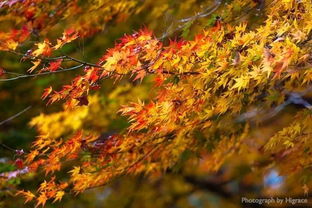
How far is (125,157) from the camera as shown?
4.68 m

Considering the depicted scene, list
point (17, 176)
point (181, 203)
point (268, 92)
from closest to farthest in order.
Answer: point (268, 92) < point (17, 176) < point (181, 203)

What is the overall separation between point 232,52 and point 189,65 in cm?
35

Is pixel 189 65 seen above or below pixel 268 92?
above

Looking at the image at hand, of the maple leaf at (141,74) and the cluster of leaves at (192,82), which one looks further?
the maple leaf at (141,74)

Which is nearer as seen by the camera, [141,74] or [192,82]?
[141,74]

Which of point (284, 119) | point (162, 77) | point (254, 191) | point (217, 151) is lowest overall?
point (254, 191)

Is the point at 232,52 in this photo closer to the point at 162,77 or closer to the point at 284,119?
the point at 162,77

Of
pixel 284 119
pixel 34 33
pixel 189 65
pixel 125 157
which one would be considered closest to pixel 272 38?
pixel 189 65

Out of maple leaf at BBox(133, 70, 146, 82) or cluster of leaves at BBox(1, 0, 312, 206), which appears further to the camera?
maple leaf at BBox(133, 70, 146, 82)

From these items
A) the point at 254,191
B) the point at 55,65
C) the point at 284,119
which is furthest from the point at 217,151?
the point at 254,191

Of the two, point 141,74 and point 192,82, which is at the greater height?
point 141,74

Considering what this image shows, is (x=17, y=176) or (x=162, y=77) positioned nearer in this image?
(x=162, y=77)

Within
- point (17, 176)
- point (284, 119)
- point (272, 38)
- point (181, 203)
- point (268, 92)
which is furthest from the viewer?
point (181, 203)

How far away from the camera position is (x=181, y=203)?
860 centimetres
